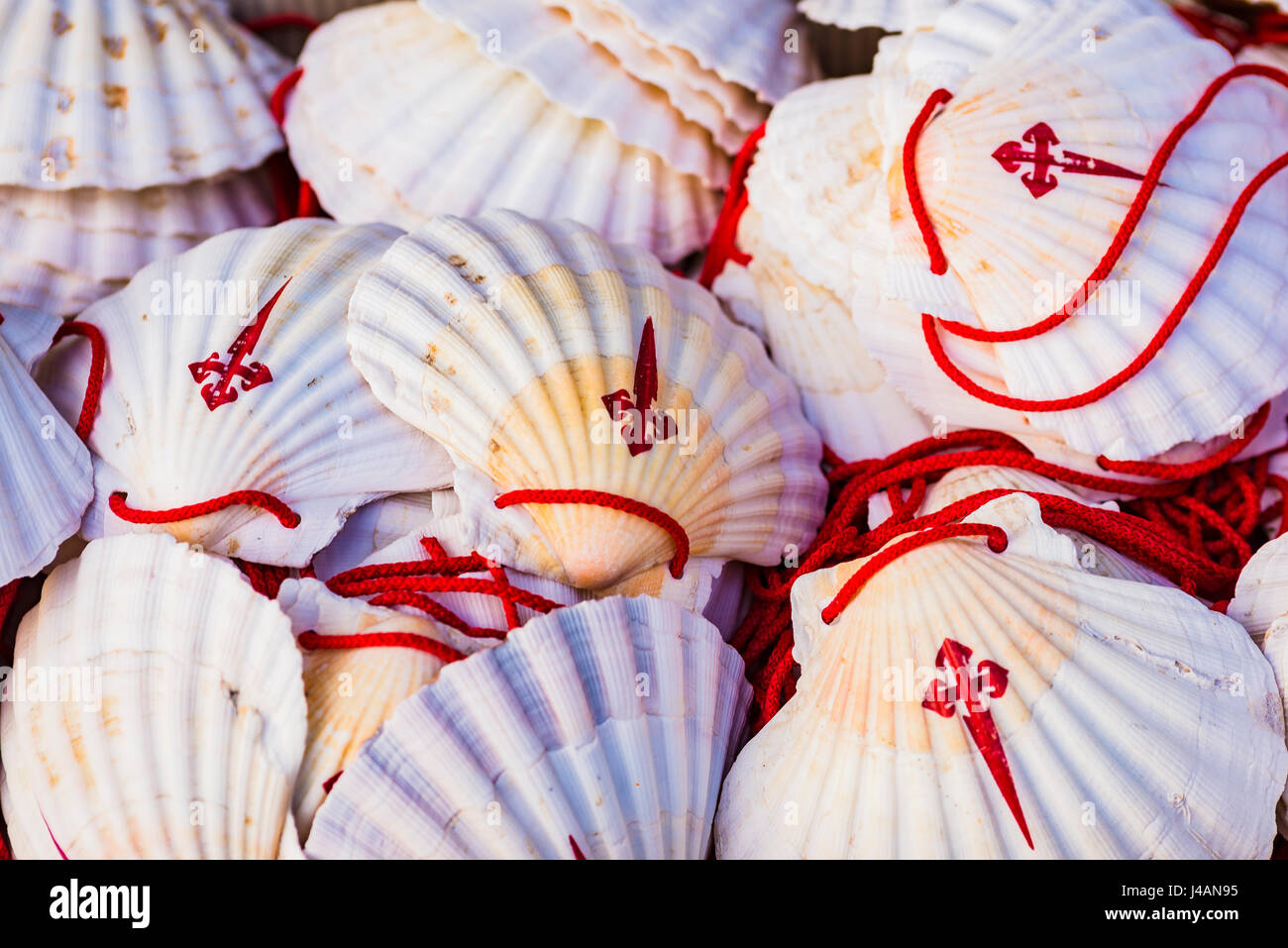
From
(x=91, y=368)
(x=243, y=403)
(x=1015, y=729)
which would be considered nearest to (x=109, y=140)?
(x=91, y=368)

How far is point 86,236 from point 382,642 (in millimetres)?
606

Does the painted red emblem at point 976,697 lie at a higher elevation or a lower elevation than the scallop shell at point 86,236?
lower

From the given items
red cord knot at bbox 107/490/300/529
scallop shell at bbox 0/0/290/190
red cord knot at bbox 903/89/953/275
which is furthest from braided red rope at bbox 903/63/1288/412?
scallop shell at bbox 0/0/290/190

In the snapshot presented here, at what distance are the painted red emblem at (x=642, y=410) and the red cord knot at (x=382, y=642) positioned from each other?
8.5 inches

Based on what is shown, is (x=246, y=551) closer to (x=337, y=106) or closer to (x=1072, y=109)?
(x=337, y=106)

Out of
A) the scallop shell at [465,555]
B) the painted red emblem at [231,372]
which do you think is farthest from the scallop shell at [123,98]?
the scallop shell at [465,555]

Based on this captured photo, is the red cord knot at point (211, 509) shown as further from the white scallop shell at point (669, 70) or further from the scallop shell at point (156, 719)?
the white scallop shell at point (669, 70)

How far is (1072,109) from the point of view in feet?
3.21

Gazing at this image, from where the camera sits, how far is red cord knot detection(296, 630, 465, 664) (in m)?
0.82

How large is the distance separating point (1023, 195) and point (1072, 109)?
9 cm

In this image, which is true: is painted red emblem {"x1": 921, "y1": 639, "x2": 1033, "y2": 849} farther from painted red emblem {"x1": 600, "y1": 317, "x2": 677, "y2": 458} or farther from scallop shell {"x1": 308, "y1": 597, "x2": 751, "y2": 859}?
painted red emblem {"x1": 600, "y1": 317, "x2": 677, "y2": 458}

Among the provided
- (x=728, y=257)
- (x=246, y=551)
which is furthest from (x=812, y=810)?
(x=728, y=257)

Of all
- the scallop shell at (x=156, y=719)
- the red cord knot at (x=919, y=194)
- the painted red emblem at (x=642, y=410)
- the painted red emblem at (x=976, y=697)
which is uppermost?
the red cord knot at (x=919, y=194)

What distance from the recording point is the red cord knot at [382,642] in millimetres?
820
